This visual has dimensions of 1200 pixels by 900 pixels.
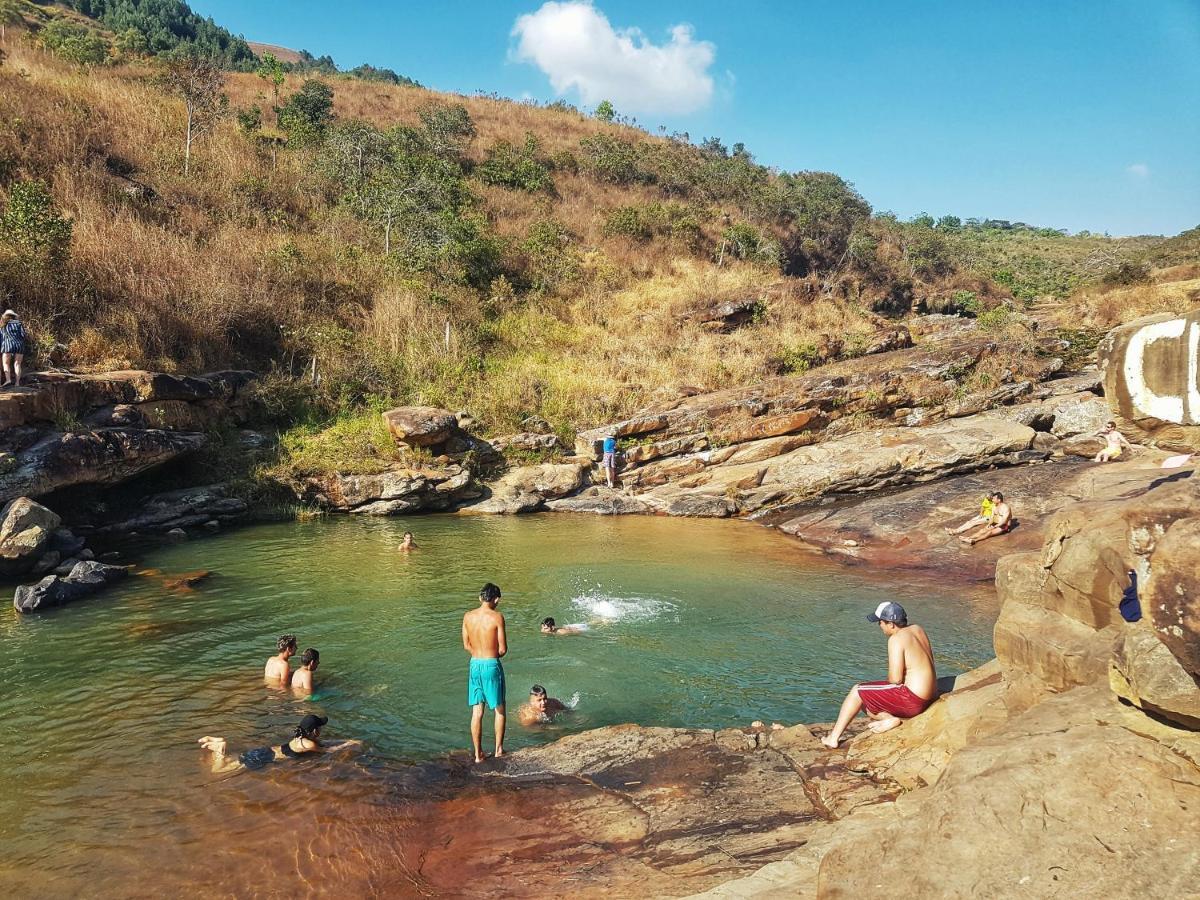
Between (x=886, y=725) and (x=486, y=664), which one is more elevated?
(x=486, y=664)

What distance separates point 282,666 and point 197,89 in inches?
1113

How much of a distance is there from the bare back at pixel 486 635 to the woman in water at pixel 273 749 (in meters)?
1.39

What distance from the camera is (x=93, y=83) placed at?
25828 mm

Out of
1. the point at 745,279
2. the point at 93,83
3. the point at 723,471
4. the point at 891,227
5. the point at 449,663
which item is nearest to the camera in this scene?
the point at 449,663

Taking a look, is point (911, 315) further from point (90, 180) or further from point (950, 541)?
point (90, 180)

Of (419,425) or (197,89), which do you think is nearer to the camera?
(419,425)

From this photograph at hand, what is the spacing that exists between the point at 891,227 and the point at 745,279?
52.4ft

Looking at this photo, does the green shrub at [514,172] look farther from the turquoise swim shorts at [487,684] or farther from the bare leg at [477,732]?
the bare leg at [477,732]

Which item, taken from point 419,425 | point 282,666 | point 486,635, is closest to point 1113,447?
point 486,635

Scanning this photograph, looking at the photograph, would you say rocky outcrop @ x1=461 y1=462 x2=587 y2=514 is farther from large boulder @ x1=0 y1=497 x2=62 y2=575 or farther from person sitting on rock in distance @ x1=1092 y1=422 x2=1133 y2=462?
person sitting on rock in distance @ x1=1092 y1=422 x2=1133 y2=462

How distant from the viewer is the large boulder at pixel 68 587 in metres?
9.13

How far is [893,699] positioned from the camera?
5.46 meters

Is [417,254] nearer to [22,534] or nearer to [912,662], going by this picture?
[22,534]

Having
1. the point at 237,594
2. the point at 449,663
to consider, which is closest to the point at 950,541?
the point at 449,663
